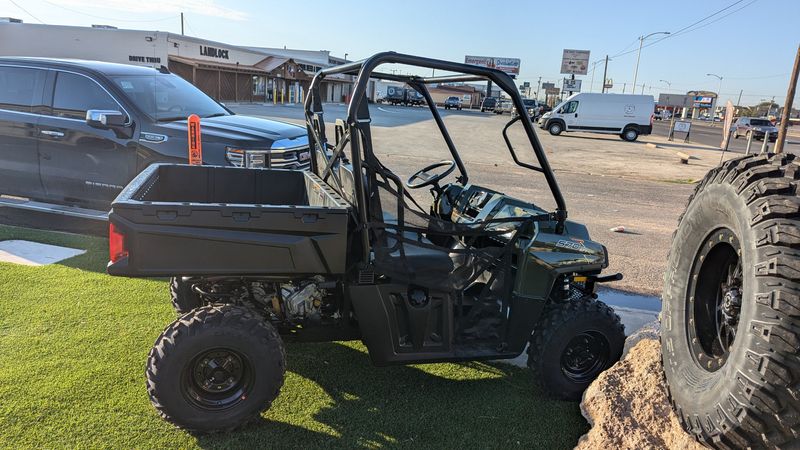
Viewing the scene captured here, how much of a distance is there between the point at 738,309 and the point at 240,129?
17.5ft

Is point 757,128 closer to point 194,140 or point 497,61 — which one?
point 194,140

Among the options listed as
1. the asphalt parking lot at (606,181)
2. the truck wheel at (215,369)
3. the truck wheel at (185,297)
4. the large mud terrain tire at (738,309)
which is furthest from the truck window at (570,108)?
the truck wheel at (215,369)

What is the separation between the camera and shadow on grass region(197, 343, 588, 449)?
2.95m

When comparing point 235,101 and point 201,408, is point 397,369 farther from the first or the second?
point 235,101

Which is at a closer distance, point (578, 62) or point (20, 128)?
point (20, 128)

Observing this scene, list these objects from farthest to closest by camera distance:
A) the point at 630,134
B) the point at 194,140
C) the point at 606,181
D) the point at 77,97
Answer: the point at 630,134, the point at 606,181, the point at 77,97, the point at 194,140

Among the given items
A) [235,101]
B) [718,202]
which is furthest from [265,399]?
[235,101]

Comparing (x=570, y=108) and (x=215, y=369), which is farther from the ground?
(x=570, y=108)

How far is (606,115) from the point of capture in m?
31.1

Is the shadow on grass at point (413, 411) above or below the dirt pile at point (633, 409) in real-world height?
below

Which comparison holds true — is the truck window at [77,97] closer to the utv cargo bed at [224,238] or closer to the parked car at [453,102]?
the utv cargo bed at [224,238]

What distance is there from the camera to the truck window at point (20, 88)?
249 inches

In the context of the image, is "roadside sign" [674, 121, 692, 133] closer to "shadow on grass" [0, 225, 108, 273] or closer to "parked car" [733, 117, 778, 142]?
"parked car" [733, 117, 778, 142]

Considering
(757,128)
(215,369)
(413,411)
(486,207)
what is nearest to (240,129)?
(486,207)
